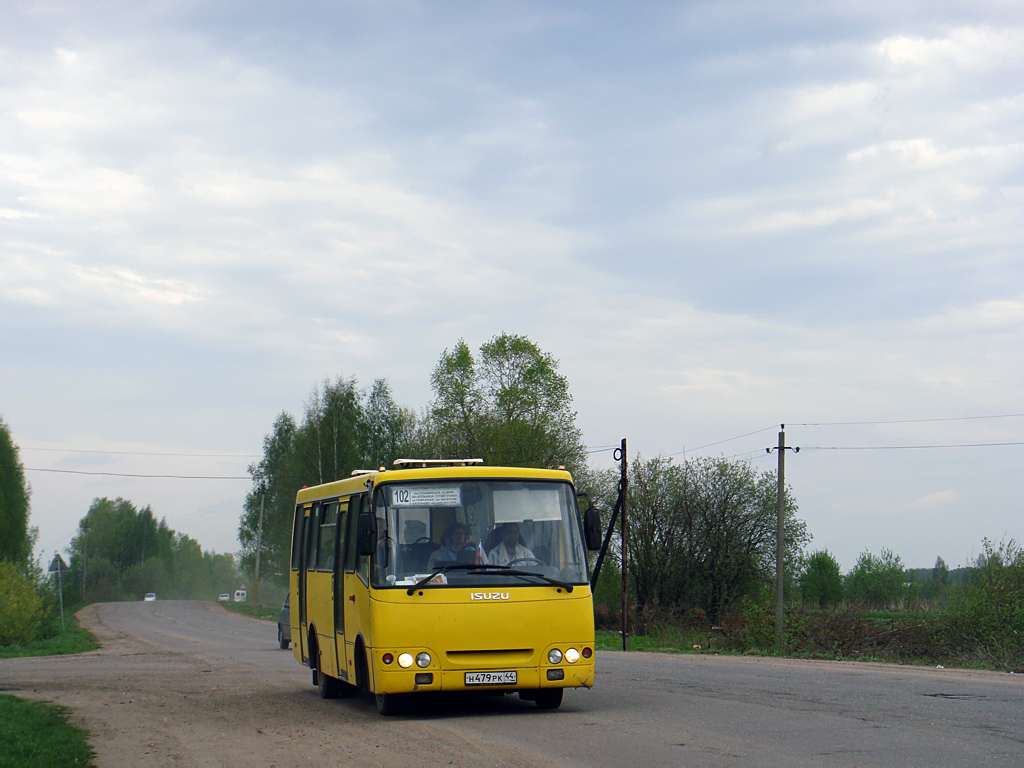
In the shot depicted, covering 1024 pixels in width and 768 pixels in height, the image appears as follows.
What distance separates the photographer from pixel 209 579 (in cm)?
18225

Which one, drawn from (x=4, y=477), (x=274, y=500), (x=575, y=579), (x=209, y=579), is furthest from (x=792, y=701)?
(x=209, y=579)

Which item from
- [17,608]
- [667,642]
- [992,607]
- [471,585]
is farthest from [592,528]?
[17,608]

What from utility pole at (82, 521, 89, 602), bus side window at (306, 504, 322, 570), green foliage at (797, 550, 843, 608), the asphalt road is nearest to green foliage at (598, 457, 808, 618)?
green foliage at (797, 550, 843, 608)

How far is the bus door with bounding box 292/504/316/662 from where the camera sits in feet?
50.7

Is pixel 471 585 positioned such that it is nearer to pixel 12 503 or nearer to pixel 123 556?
pixel 12 503

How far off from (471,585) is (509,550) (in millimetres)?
601

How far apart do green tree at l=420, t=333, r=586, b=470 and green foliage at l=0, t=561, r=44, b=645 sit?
807 inches

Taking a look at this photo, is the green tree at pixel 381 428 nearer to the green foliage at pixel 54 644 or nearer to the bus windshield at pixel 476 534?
the green foliage at pixel 54 644

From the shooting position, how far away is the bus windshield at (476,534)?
1123 centimetres

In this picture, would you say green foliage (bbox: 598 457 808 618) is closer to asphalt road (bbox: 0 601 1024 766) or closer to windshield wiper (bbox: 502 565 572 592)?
asphalt road (bbox: 0 601 1024 766)

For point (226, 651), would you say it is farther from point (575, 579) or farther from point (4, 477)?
point (4, 477)

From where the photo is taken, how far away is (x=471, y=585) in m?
11.1

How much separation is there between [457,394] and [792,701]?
155 feet

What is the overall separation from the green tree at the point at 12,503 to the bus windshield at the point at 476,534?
55.9 metres
